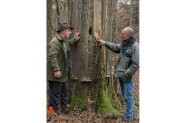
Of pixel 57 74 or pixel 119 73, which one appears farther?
pixel 119 73

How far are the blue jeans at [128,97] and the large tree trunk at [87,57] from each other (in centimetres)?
20

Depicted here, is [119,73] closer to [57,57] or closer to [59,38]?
[57,57]

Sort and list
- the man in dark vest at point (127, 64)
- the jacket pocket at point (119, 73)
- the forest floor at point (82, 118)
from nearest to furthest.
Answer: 1. the forest floor at point (82, 118)
2. the man in dark vest at point (127, 64)
3. the jacket pocket at point (119, 73)

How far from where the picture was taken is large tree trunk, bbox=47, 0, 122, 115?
396cm

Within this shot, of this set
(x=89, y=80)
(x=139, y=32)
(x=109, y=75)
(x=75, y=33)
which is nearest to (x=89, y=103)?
(x=89, y=80)

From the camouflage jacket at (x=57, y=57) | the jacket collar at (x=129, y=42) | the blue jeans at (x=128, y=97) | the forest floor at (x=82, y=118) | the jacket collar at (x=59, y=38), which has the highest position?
the jacket collar at (x=59, y=38)

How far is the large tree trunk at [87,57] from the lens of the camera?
3.96 m

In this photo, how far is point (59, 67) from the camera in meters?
3.87

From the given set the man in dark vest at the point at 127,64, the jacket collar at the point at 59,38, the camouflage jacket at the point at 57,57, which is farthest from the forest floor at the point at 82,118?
the jacket collar at the point at 59,38

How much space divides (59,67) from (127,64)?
4.80 ft

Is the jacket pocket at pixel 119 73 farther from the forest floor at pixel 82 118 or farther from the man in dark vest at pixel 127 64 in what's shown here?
the forest floor at pixel 82 118

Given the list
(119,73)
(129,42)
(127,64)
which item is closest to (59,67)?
(119,73)

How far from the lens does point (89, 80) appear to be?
3988mm
